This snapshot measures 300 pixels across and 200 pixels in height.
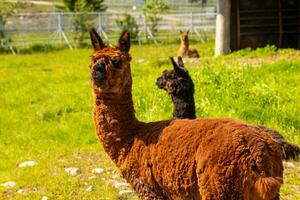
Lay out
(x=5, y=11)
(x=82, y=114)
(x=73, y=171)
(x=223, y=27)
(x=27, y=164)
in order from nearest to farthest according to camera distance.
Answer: (x=73, y=171)
(x=27, y=164)
(x=82, y=114)
(x=223, y=27)
(x=5, y=11)

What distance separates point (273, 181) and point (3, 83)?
36.3 ft

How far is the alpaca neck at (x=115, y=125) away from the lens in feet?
14.6

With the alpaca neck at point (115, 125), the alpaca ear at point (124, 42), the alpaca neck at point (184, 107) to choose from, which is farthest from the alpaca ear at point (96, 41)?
the alpaca neck at point (184, 107)

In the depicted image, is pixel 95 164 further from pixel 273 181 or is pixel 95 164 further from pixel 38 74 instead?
pixel 38 74

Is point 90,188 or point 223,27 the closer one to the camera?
point 90,188

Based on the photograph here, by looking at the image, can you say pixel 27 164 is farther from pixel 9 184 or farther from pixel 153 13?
pixel 153 13

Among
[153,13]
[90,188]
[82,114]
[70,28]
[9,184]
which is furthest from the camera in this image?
[153,13]

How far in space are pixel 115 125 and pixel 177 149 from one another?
0.65 metres

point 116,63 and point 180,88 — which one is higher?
point 116,63

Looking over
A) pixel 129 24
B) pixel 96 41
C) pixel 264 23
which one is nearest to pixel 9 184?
pixel 96 41

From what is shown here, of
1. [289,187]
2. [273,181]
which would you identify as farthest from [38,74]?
[273,181]

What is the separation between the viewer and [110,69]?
169 inches

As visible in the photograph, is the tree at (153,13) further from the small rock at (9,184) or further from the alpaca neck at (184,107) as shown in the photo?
the alpaca neck at (184,107)

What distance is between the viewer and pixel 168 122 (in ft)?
14.5
